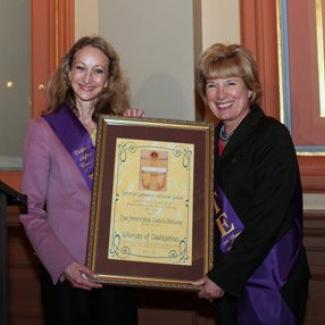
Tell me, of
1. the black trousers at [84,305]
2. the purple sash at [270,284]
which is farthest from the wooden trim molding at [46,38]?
the purple sash at [270,284]

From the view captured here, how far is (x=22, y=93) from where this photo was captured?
3.32 m

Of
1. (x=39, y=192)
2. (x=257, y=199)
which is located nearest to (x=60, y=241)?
(x=39, y=192)

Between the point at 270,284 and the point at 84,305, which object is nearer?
the point at 270,284

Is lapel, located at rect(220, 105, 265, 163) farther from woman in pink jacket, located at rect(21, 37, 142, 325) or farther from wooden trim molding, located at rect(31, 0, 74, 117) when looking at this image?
wooden trim molding, located at rect(31, 0, 74, 117)

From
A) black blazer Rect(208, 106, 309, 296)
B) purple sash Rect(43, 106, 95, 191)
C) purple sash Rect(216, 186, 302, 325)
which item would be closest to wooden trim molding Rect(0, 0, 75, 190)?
purple sash Rect(43, 106, 95, 191)

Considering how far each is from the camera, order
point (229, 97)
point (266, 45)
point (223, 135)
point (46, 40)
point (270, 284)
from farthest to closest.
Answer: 1. point (46, 40)
2. point (266, 45)
3. point (223, 135)
4. point (229, 97)
5. point (270, 284)

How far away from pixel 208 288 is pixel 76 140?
687mm

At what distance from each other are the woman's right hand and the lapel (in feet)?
1.92

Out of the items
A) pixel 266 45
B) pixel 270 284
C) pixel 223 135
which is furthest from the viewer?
pixel 266 45

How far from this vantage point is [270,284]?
201 cm

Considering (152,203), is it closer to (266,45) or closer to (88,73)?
(88,73)

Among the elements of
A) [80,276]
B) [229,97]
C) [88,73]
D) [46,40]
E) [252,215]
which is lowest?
[80,276]

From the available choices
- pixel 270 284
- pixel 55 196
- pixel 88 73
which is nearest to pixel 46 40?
pixel 88 73

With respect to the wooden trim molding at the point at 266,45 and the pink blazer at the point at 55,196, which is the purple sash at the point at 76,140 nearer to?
the pink blazer at the point at 55,196
